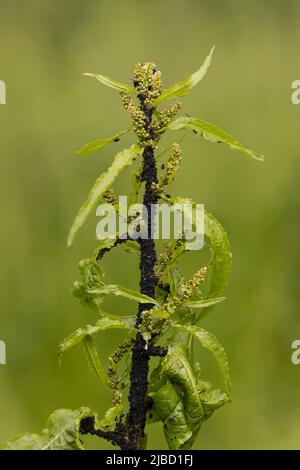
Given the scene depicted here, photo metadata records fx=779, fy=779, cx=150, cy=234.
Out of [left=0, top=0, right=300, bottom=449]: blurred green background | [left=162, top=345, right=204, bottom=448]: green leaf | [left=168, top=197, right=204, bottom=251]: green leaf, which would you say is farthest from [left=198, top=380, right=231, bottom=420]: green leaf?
[left=0, top=0, right=300, bottom=449]: blurred green background

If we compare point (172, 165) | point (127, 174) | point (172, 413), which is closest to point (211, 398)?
point (172, 413)

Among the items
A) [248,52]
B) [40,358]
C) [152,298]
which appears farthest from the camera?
[248,52]

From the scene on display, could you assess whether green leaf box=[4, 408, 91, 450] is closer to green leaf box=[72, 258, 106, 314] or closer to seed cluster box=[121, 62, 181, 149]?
green leaf box=[72, 258, 106, 314]

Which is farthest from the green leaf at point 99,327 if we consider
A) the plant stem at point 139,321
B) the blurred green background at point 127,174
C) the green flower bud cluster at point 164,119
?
the blurred green background at point 127,174

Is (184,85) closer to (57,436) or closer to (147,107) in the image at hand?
(147,107)

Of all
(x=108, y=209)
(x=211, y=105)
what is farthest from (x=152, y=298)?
(x=211, y=105)
